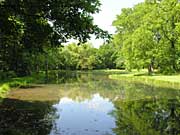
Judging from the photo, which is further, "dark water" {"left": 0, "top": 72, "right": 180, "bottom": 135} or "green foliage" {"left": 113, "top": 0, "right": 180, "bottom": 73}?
"green foliage" {"left": 113, "top": 0, "right": 180, "bottom": 73}

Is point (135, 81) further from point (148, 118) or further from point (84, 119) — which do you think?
point (84, 119)

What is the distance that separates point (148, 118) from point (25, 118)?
6.60 m

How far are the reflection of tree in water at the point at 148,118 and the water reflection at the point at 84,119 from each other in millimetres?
593

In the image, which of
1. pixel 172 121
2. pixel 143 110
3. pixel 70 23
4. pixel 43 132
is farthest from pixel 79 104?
pixel 70 23

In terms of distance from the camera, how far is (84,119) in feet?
67.2

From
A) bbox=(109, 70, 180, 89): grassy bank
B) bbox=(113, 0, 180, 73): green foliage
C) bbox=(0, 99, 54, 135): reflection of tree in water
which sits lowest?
bbox=(0, 99, 54, 135): reflection of tree in water

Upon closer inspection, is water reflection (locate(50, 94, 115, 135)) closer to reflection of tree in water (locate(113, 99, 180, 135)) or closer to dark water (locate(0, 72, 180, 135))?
dark water (locate(0, 72, 180, 135))

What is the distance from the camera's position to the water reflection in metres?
16.8

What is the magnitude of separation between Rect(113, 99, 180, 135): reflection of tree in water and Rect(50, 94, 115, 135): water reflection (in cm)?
59

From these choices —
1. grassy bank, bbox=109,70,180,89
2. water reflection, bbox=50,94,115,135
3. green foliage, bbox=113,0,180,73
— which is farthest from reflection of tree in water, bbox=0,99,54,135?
green foliage, bbox=113,0,180,73

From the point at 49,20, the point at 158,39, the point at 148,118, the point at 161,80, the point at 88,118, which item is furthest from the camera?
the point at 158,39

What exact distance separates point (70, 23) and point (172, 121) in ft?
29.7

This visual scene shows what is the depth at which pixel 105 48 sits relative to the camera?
11919cm

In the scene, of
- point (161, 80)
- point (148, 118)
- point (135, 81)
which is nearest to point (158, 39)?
point (135, 81)
